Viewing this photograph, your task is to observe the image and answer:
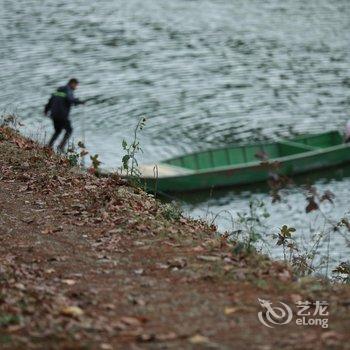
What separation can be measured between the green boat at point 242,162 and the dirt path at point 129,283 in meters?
11.1

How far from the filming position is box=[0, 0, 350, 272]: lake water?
91.0 feet

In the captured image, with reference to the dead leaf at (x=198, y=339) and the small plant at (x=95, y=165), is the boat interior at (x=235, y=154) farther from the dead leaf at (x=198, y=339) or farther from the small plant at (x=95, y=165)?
the dead leaf at (x=198, y=339)

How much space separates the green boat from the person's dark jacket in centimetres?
259

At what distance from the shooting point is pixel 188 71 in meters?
36.2

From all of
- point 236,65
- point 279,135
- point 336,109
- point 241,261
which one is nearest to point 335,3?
point 236,65

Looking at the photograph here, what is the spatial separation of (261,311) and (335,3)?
45.1 metres

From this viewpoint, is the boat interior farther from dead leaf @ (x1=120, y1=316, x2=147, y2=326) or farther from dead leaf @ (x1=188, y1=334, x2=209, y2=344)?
dead leaf @ (x1=188, y1=334, x2=209, y2=344)

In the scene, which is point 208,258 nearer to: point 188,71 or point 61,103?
point 61,103

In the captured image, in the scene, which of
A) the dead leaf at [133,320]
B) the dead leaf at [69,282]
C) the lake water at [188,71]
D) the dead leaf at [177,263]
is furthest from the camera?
the lake water at [188,71]

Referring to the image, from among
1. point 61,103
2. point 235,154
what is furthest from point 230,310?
point 235,154

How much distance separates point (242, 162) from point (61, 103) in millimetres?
6196

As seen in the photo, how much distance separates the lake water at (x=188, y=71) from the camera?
27734 millimetres

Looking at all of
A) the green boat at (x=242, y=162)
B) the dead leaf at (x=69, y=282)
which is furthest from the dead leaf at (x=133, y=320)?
the green boat at (x=242, y=162)

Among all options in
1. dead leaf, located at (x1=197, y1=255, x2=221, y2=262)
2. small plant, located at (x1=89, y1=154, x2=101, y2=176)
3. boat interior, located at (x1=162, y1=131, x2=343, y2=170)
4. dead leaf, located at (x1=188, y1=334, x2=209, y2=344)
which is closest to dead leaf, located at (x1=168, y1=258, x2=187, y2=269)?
dead leaf, located at (x1=197, y1=255, x2=221, y2=262)
